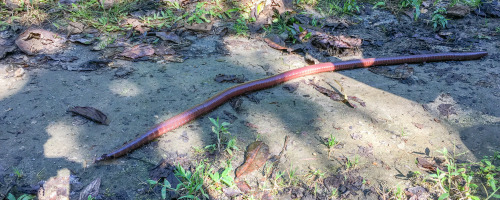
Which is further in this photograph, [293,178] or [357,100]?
[357,100]

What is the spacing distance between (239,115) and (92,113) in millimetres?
1624

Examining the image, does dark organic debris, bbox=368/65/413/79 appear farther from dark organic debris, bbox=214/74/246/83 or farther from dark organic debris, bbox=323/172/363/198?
dark organic debris, bbox=323/172/363/198

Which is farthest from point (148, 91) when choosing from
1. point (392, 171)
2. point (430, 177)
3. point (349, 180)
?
point (430, 177)

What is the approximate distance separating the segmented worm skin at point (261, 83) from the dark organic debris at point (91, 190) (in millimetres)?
285

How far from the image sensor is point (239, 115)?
4105 mm

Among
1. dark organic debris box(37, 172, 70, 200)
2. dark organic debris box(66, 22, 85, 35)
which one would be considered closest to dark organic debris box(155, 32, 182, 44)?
dark organic debris box(66, 22, 85, 35)

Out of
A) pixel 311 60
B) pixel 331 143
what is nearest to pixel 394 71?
→ pixel 311 60

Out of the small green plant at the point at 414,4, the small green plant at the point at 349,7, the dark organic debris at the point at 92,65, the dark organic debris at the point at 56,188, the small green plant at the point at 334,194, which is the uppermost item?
the small green plant at the point at 414,4

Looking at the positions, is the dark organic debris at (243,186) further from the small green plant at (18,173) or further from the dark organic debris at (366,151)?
the small green plant at (18,173)

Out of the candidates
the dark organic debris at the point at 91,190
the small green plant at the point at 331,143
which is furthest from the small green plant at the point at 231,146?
the dark organic debris at the point at 91,190

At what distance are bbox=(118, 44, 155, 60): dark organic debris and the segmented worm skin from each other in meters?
1.73

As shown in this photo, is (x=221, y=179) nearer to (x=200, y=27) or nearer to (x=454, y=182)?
(x=454, y=182)

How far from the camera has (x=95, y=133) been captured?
368 centimetres

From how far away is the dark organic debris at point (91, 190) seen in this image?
115 inches
